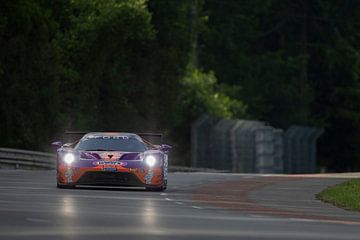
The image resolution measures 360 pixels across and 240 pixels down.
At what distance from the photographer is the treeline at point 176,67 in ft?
180

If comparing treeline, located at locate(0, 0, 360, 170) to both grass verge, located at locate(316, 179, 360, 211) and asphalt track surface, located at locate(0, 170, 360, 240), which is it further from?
grass verge, located at locate(316, 179, 360, 211)

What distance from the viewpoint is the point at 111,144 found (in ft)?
104

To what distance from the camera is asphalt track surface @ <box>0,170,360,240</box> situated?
1911 centimetres

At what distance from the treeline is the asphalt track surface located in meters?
19.6

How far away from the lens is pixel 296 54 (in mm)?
90875


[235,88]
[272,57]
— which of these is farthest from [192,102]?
[272,57]

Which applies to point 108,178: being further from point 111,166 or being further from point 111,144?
point 111,144

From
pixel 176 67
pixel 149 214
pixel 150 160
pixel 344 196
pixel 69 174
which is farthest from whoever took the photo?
pixel 176 67

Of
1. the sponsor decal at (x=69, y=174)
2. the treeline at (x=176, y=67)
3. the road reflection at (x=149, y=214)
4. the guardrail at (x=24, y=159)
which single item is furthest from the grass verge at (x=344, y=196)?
the treeline at (x=176, y=67)

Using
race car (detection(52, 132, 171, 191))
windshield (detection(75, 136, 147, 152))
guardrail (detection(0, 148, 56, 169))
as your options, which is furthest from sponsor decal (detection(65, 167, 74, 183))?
guardrail (detection(0, 148, 56, 169))

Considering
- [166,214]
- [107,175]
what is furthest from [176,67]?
[166,214]

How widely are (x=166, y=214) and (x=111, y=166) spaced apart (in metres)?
7.48

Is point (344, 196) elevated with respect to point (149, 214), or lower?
lower

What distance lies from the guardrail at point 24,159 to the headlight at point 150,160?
15212mm
